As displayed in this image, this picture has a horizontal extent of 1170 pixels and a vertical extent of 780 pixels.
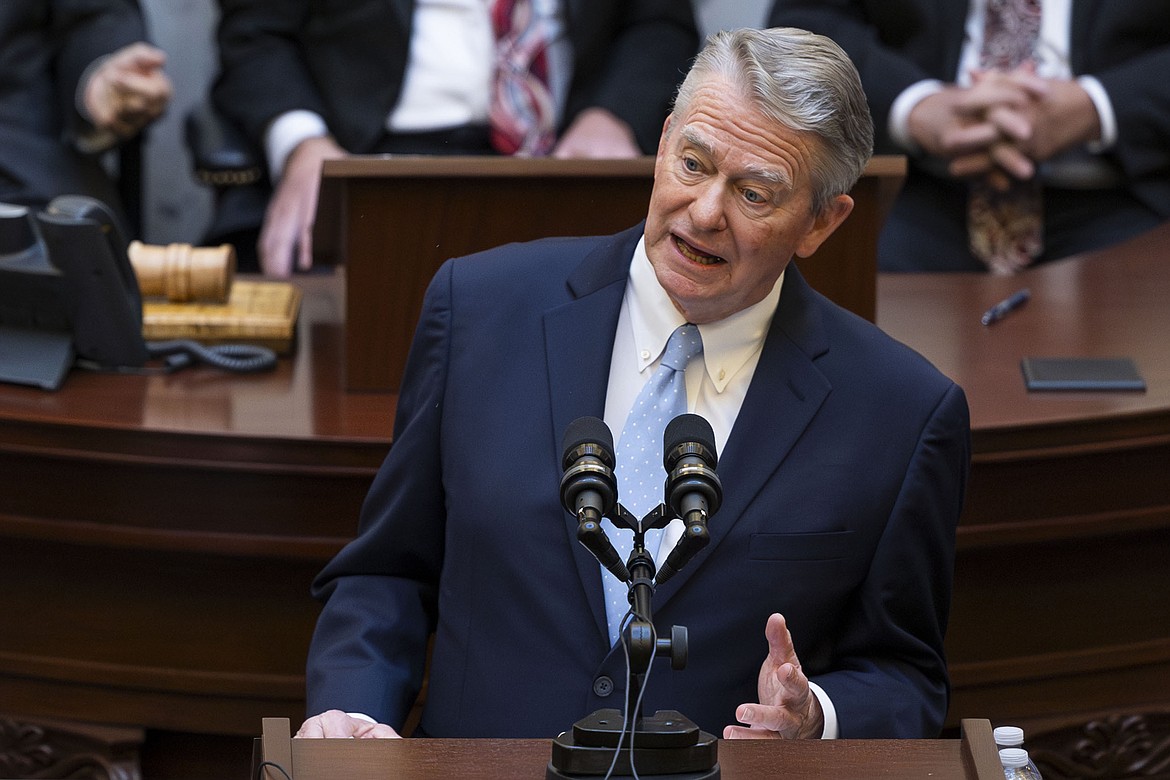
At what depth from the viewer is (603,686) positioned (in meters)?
1.79

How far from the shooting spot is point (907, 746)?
152 centimetres

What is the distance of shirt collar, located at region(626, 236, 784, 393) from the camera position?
1.88 m

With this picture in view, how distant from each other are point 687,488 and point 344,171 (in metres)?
1.31

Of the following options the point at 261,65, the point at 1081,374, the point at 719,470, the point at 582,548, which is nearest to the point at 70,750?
the point at 582,548

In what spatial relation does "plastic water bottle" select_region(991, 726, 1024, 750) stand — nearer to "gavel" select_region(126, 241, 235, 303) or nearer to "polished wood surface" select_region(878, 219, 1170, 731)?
"polished wood surface" select_region(878, 219, 1170, 731)

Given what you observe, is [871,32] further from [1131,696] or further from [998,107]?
[1131,696]

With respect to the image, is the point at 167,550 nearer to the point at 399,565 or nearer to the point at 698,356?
the point at 399,565

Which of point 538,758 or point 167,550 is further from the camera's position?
point 167,550

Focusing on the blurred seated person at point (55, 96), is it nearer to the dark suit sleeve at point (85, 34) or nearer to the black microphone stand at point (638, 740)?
the dark suit sleeve at point (85, 34)

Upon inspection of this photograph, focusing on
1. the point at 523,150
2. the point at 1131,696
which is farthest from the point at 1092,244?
the point at 1131,696

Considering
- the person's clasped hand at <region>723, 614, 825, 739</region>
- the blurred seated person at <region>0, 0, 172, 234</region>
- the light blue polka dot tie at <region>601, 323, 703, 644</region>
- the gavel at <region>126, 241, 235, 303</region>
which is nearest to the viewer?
the person's clasped hand at <region>723, 614, 825, 739</region>

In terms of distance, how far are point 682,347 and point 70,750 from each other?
3.81 ft

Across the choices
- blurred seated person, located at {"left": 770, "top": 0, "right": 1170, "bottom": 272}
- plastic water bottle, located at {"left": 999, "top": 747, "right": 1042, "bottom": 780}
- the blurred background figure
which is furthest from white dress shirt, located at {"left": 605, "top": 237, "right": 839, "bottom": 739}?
the blurred background figure

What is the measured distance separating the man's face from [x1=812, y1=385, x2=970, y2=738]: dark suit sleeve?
10.8 inches
